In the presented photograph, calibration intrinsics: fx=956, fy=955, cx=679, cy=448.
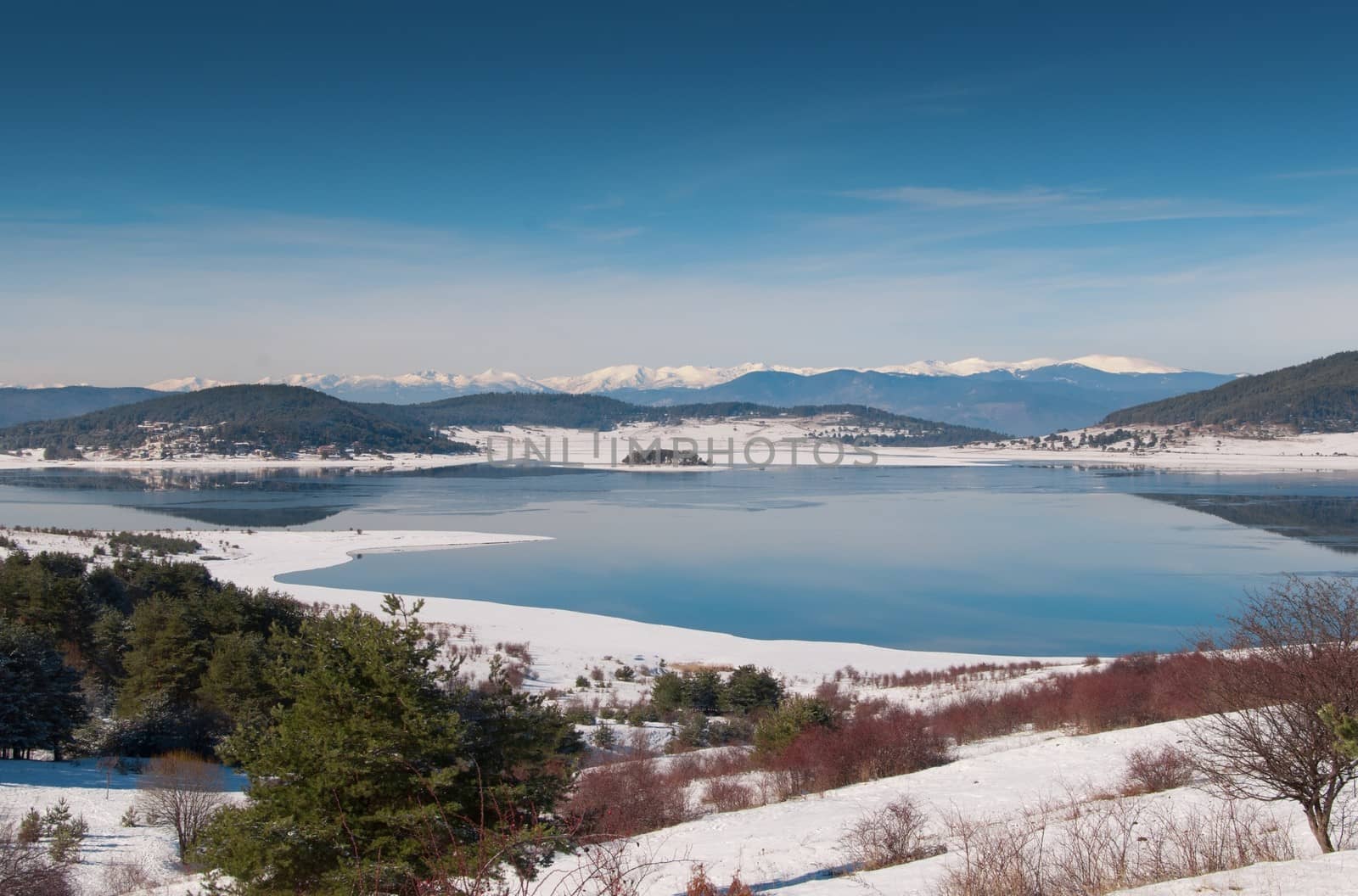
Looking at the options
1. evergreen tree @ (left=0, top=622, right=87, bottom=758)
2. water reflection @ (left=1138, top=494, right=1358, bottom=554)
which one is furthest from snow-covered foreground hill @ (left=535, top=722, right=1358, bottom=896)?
water reflection @ (left=1138, top=494, right=1358, bottom=554)

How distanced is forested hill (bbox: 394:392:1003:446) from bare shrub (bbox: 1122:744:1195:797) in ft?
439

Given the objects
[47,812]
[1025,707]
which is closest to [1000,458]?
[1025,707]

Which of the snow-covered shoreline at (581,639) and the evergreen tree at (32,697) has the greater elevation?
the evergreen tree at (32,697)

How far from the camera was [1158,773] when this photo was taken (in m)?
9.12

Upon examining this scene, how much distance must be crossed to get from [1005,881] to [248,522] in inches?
1813

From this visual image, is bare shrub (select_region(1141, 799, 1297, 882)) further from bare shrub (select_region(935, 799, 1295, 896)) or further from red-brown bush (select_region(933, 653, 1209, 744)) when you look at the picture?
red-brown bush (select_region(933, 653, 1209, 744))

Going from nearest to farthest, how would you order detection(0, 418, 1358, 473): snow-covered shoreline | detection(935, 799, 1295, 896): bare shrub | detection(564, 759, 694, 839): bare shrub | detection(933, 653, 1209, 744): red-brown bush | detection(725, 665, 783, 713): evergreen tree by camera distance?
detection(935, 799, 1295, 896): bare shrub, detection(564, 759, 694, 839): bare shrub, detection(933, 653, 1209, 744): red-brown bush, detection(725, 665, 783, 713): evergreen tree, detection(0, 418, 1358, 473): snow-covered shoreline

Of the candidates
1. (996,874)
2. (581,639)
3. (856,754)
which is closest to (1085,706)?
(856,754)

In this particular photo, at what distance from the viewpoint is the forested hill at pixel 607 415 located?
152375 millimetres

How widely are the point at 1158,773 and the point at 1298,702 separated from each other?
3.86 meters

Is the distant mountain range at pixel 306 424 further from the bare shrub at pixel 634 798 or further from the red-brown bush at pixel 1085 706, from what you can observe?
the bare shrub at pixel 634 798

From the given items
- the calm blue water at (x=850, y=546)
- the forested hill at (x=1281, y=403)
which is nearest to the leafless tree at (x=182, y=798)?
the calm blue water at (x=850, y=546)

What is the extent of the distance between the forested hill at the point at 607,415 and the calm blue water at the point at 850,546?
3173 inches

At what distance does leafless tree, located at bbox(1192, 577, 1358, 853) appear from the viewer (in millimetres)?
5617
